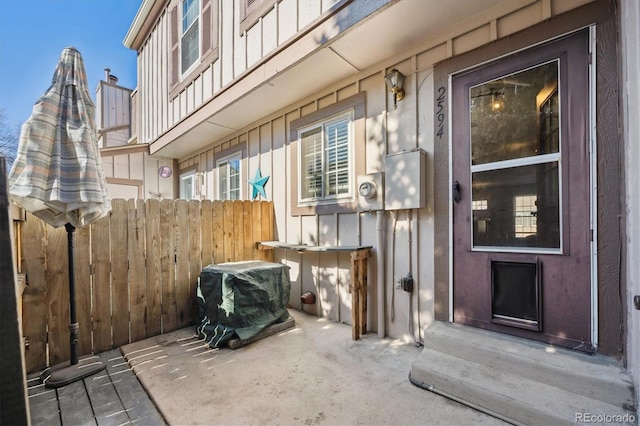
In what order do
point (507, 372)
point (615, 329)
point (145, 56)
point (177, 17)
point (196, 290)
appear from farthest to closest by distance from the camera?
point (145, 56)
point (177, 17)
point (196, 290)
point (507, 372)
point (615, 329)

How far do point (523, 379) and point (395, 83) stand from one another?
282 cm

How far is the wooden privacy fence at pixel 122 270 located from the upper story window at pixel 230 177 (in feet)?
5.32

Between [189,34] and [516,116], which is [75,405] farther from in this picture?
[189,34]

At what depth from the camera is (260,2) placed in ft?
12.8

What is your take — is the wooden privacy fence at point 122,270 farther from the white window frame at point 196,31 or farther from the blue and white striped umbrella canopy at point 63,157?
the white window frame at point 196,31

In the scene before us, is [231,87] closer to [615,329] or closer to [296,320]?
[296,320]

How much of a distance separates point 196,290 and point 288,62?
3.03 m

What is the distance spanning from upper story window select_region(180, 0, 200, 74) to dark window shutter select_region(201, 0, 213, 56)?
296 mm

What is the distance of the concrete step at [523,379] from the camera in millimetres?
1715

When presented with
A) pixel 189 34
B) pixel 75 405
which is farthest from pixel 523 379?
pixel 189 34

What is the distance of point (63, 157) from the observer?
2340 mm

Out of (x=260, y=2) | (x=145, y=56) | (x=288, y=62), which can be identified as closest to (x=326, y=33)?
(x=288, y=62)

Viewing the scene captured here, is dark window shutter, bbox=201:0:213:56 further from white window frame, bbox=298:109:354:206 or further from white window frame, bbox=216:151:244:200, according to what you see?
white window frame, bbox=298:109:354:206

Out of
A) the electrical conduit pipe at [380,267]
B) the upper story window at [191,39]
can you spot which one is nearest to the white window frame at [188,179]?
the upper story window at [191,39]
